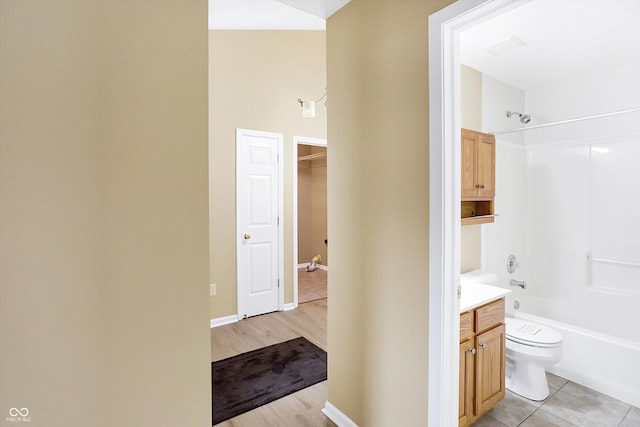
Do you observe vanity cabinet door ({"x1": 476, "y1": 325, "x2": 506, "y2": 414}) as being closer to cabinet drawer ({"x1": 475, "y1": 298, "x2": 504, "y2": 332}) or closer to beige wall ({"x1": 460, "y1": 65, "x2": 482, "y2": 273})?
cabinet drawer ({"x1": 475, "y1": 298, "x2": 504, "y2": 332})

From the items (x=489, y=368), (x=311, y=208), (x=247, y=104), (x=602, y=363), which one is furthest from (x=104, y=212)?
(x=311, y=208)

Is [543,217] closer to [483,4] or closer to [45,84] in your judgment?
[483,4]

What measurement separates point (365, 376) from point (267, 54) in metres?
3.72

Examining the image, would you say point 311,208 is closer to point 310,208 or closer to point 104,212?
point 310,208

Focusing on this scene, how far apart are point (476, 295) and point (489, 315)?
5.3 inches

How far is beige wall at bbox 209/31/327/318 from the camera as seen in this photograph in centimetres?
346

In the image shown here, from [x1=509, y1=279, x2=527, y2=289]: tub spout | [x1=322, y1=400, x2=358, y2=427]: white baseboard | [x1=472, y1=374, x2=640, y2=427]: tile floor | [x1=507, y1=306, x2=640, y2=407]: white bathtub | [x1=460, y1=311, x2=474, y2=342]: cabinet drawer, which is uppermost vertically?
[x1=460, y1=311, x2=474, y2=342]: cabinet drawer

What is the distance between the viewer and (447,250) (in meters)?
1.35

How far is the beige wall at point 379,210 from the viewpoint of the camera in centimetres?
144

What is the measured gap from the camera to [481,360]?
1.82 meters

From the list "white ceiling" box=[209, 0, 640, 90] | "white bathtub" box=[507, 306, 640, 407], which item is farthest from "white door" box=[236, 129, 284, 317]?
"white bathtub" box=[507, 306, 640, 407]

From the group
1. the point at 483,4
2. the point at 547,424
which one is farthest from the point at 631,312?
the point at 483,4

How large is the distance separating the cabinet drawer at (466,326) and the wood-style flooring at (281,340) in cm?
100

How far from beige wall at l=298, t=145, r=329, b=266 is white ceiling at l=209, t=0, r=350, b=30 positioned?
321 cm
